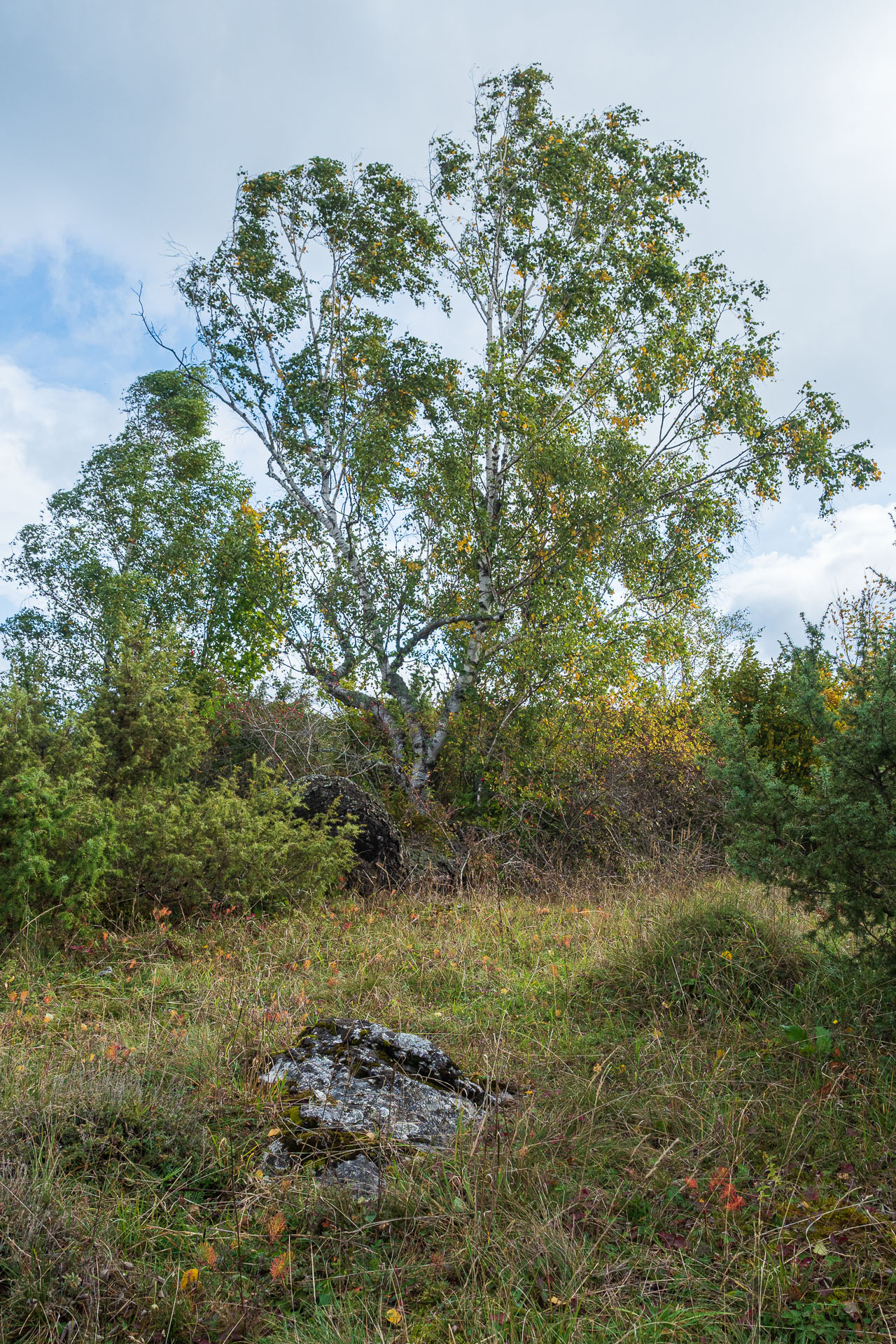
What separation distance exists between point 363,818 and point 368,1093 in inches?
239

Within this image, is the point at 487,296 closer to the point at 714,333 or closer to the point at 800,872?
the point at 714,333

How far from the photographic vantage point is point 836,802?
13.8 feet

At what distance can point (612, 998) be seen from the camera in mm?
5012

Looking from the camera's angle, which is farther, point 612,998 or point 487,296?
point 487,296

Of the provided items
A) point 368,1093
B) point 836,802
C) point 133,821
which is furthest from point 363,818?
point 836,802

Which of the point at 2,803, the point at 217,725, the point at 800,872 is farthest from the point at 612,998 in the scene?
the point at 217,725

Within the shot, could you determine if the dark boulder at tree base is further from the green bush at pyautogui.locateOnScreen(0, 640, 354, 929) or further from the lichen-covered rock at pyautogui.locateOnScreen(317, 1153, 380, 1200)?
the lichen-covered rock at pyautogui.locateOnScreen(317, 1153, 380, 1200)

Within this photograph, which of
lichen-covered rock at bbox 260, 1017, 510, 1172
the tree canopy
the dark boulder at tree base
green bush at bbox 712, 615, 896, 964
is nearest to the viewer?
lichen-covered rock at bbox 260, 1017, 510, 1172

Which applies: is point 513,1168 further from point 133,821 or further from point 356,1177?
point 133,821

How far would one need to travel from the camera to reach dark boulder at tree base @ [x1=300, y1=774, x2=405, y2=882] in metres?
9.42

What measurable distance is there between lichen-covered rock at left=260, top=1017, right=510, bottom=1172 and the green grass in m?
0.14

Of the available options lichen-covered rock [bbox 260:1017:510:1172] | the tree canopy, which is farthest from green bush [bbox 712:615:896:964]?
the tree canopy

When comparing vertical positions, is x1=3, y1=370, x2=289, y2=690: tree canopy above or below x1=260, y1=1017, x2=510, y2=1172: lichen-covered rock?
above

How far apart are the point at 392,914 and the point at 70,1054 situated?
13.5ft
